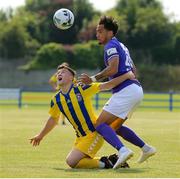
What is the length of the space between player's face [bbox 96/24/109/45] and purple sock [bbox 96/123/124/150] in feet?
4.10

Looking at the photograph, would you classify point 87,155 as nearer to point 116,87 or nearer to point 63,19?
point 116,87

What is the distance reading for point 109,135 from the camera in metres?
10.3

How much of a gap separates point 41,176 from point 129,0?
84705mm

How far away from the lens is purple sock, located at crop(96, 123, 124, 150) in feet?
33.6

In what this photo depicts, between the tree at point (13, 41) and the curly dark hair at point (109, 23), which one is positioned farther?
the tree at point (13, 41)

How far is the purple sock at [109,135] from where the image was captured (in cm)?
1025

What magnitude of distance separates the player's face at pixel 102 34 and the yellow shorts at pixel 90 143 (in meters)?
1.37

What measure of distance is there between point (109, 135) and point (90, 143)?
1.54 feet

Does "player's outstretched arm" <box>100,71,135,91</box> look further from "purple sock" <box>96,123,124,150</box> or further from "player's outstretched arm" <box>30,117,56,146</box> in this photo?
"player's outstretched arm" <box>30,117,56,146</box>

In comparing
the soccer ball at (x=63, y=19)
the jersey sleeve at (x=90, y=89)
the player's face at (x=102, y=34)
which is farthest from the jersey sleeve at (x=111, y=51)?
the soccer ball at (x=63, y=19)

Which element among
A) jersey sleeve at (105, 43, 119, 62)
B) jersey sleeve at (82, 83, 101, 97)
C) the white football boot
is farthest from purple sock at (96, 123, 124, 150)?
jersey sleeve at (105, 43, 119, 62)

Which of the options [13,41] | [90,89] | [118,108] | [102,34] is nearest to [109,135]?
[118,108]

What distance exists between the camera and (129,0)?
92.9 metres

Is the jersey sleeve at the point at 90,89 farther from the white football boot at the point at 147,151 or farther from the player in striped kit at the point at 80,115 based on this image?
the white football boot at the point at 147,151
